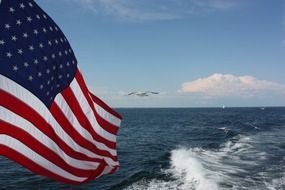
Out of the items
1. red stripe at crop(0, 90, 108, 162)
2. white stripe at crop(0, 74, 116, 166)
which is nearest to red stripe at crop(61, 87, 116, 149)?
white stripe at crop(0, 74, 116, 166)

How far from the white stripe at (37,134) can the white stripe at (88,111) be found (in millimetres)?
989

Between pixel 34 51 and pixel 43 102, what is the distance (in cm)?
111

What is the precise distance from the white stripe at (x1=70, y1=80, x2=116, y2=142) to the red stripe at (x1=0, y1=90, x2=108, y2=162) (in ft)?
3.16

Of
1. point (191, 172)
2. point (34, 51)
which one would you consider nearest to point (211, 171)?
point (191, 172)

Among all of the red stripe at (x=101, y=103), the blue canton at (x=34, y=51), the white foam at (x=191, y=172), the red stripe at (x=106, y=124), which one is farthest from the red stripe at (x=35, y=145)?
the white foam at (x=191, y=172)

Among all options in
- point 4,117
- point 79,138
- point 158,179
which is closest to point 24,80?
point 4,117

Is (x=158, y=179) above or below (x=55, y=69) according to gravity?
below

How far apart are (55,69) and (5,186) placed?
2192cm

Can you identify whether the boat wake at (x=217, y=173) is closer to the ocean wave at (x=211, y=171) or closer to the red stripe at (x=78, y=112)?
the ocean wave at (x=211, y=171)

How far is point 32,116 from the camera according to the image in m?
8.00

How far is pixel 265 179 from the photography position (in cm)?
2597

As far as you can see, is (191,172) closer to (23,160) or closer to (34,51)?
(23,160)

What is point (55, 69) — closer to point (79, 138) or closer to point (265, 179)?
point (79, 138)

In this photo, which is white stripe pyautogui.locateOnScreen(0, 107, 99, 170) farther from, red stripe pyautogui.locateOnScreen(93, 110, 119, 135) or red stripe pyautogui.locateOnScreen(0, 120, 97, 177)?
red stripe pyautogui.locateOnScreen(93, 110, 119, 135)
